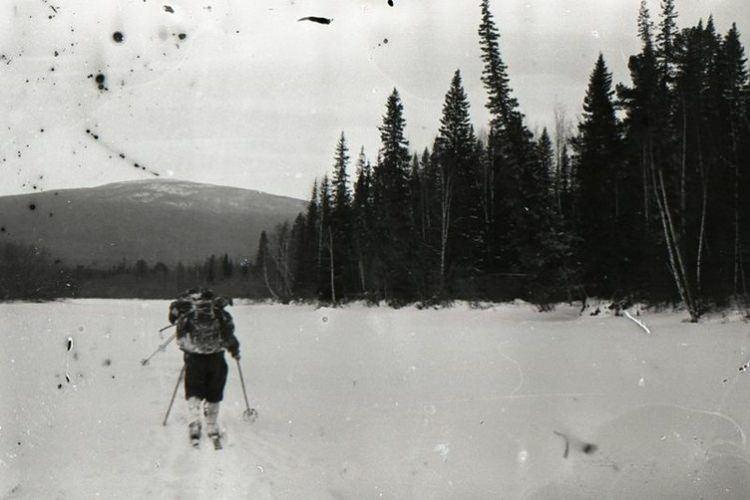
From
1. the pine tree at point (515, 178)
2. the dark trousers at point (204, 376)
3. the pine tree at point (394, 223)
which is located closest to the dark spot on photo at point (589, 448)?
the dark trousers at point (204, 376)

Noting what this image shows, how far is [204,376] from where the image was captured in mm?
4441

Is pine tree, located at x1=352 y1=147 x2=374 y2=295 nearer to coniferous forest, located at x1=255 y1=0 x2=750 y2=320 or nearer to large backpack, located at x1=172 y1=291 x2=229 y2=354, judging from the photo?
coniferous forest, located at x1=255 y1=0 x2=750 y2=320

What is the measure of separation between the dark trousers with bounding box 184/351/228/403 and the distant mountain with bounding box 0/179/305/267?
1333 millimetres

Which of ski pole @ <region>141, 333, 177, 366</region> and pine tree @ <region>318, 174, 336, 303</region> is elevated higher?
pine tree @ <region>318, 174, 336, 303</region>

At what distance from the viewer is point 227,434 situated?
4.48 metres

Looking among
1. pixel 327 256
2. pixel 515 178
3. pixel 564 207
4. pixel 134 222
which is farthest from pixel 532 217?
pixel 134 222

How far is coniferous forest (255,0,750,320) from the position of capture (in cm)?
1118

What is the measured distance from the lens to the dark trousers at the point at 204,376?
172 inches

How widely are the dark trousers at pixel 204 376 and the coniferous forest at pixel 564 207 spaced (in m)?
0.80

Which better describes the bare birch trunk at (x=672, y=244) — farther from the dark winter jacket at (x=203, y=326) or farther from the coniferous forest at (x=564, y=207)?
the dark winter jacket at (x=203, y=326)

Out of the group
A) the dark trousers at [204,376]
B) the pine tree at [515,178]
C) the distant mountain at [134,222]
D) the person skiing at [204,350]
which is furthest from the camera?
the pine tree at [515,178]

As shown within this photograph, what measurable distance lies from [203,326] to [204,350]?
0.89 feet

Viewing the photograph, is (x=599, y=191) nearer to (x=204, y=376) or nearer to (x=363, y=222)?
(x=363, y=222)

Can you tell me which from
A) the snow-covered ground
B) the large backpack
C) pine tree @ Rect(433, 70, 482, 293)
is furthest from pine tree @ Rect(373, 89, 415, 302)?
the large backpack
